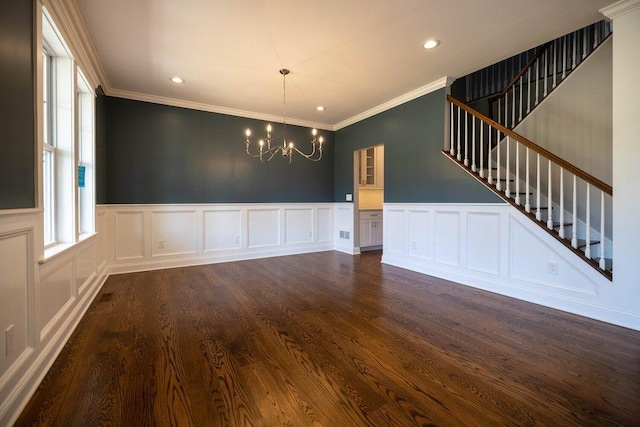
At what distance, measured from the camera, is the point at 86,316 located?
2586mm

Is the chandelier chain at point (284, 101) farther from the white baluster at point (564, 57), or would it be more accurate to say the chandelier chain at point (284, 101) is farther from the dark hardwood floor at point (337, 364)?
the white baluster at point (564, 57)

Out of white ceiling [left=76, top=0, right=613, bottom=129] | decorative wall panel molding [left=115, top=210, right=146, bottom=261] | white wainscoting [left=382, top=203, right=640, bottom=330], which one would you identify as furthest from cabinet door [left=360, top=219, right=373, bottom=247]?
decorative wall panel molding [left=115, top=210, right=146, bottom=261]

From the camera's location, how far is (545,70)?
12.6ft

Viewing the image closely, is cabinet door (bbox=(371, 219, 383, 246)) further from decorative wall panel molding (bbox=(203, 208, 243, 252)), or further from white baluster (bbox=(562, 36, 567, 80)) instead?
white baluster (bbox=(562, 36, 567, 80))

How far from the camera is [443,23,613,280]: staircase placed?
297 cm

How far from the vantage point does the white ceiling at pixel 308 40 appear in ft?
7.86

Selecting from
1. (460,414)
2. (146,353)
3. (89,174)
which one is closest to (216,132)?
(89,174)

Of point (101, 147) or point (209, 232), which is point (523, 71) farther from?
point (101, 147)

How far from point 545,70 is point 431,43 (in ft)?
7.01

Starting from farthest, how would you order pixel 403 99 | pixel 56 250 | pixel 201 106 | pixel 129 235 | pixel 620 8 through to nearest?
pixel 201 106 < pixel 403 99 < pixel 129 235 < pixel 620 8 < pixel 56 250

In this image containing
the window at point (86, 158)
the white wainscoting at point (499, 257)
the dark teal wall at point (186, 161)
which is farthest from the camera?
the dark teal wall at point (186, 161)

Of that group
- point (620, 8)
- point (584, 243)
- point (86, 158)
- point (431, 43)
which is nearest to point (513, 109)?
point (620, 8)

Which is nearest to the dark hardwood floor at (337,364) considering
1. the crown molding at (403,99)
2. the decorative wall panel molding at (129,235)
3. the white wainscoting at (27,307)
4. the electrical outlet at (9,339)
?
the white wainscoting at (27,307)

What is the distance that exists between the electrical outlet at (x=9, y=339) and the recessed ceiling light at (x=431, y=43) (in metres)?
3.88
